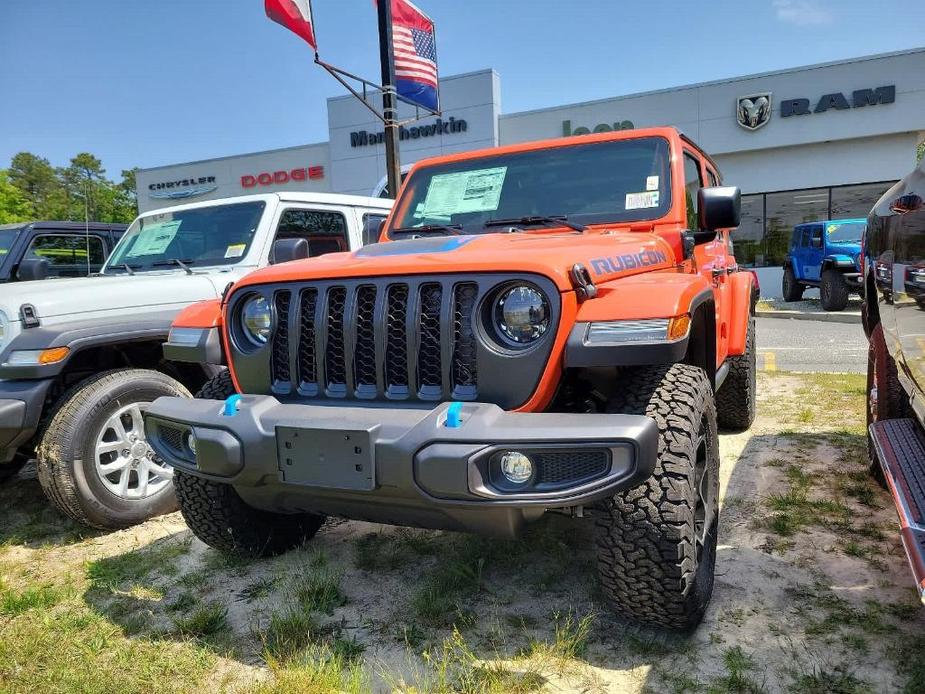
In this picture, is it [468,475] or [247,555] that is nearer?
[468,475]

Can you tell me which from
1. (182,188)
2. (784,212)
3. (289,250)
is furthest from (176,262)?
(182,188)

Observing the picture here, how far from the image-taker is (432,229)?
3467 mm

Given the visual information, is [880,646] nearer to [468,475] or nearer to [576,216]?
[468,475]

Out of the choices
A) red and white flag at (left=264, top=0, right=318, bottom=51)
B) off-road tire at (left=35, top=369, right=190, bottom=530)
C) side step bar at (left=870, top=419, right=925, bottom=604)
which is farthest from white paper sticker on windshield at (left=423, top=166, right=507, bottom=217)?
red and white flag at (left=264, top=0, right=318, bottom=51)

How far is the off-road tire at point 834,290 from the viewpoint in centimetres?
1395

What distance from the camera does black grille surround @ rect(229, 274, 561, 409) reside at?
85.5 inches

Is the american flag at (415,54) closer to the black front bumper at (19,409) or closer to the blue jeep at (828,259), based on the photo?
the black front bumper at (19,409)

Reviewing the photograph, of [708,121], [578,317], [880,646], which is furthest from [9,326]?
[708,121]

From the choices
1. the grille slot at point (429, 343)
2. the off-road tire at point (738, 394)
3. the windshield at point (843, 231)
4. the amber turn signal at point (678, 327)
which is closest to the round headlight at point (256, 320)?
the grille slot at point (429, 343)

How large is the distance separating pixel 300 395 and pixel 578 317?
1.04 metres

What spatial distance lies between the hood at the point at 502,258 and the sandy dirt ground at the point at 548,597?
1250 mm

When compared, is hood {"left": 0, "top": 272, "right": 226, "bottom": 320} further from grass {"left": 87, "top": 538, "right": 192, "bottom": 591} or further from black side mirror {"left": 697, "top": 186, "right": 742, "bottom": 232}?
black side mirror {"left": 697, "top": 186, "right": 742, "bottom": 232}

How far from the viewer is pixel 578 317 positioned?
2162mm

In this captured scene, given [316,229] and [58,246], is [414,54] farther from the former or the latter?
[58,246]
